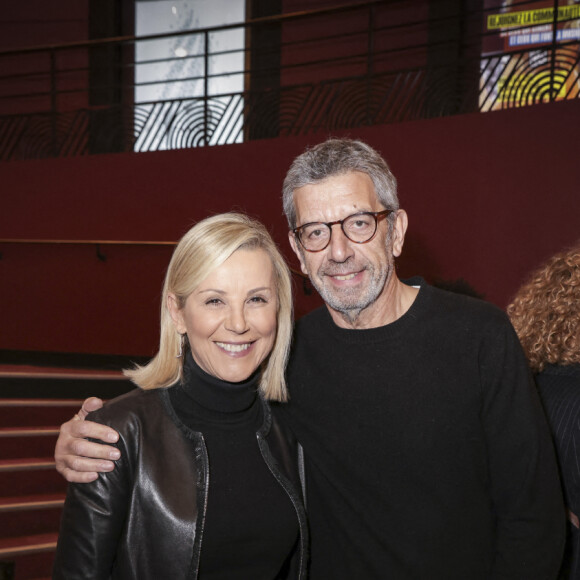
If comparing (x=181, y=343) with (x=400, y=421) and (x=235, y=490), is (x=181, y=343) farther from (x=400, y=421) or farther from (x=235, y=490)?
(x=400, y=421)

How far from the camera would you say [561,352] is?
1931 mm

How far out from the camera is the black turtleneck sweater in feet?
4.98

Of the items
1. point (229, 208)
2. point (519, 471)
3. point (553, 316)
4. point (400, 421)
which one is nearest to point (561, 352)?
point (553, 316)

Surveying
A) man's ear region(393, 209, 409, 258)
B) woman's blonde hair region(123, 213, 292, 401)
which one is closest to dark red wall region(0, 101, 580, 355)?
man's ear region(393, 209, 409, 258)

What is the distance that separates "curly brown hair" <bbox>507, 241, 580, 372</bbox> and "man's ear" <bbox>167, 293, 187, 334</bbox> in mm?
1109

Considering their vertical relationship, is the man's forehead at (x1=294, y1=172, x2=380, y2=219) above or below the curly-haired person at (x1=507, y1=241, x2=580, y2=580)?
above

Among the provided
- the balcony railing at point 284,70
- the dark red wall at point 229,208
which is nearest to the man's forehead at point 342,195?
the dark red wall at point 229,208

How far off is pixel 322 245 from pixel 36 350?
5.22 meters

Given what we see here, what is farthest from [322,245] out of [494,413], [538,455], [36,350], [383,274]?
[36,350]

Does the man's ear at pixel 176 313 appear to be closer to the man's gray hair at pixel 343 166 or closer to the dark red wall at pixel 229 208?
the man's gray hair at pixel 343 166

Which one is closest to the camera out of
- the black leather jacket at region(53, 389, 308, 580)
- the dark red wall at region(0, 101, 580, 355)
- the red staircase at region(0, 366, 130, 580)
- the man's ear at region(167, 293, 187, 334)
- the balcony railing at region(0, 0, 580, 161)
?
the black leather jacket at region(53, 389, 308, 580)

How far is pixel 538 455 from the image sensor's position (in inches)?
60.4

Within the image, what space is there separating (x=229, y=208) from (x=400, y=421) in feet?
14.3

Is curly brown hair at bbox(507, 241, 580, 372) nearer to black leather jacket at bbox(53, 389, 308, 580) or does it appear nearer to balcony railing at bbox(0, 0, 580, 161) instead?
black leather jacket at bbox(53, 389, 308, 580)
